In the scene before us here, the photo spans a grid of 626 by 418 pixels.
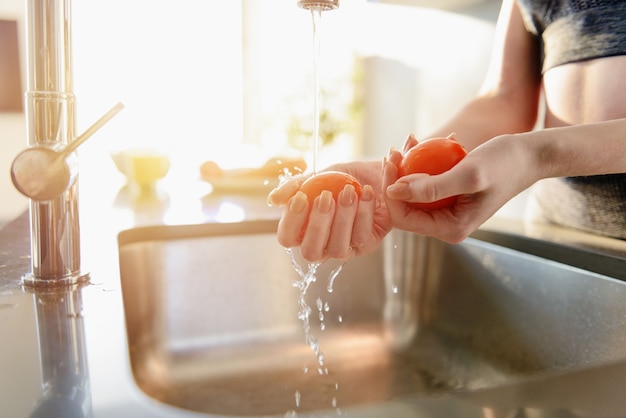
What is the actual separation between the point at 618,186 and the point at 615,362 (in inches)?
15.6

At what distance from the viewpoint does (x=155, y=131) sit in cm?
361

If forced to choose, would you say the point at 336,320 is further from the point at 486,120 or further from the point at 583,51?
the point at 583,51

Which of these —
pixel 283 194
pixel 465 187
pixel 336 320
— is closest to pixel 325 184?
pixel 283 194

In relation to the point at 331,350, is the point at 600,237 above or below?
above

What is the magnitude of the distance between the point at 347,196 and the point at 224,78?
3.50 m

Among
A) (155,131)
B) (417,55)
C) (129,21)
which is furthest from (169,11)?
(417,55)

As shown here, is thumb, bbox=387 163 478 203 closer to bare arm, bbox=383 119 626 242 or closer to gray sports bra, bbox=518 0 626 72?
bare arm, bbox=383 119 626 242

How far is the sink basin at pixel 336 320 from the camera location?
0.70m

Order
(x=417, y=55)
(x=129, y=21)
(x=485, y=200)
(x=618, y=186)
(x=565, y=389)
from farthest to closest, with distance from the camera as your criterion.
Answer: (x=129, y=21), (x=417, y=55), (x=618, y=186), (x=485, y=200), (x=565, y=389)

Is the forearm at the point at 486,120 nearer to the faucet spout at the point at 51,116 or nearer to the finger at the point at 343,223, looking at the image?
the finger at the point at 343,223

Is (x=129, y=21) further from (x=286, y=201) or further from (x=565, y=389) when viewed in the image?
(x=565, y=389)

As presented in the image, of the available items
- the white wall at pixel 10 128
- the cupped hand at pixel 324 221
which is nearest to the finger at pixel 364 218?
the cupped hand at pixel 324 221

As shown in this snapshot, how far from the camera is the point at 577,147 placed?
0.49m

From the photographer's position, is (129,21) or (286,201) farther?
(129,21)
